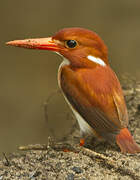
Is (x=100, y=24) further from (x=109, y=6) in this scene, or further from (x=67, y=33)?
(x=67, y=33)

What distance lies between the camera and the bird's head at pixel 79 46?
9.73 ft

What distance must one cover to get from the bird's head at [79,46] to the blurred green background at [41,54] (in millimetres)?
2787

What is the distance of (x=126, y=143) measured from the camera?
2861 millimetres

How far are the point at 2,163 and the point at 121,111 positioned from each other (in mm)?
872

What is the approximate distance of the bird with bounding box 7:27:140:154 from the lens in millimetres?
2898

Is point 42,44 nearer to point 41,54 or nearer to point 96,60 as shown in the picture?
point 96,60

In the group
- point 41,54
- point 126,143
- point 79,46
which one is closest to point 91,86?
point 79,46

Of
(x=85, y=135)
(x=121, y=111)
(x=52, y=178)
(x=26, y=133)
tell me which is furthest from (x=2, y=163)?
(x=26, y=133)

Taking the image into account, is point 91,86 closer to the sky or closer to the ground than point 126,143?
closer to the sky

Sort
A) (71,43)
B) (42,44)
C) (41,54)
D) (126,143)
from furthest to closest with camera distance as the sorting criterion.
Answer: (41,54) → (42,44) → (71,43) → (126,143)

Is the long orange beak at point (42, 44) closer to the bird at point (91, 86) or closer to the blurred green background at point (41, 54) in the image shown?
the bird at point (91, 86)

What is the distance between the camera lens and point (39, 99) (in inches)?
245

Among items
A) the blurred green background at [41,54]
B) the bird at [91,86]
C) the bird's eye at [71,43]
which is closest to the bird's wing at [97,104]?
the bird at [91,86]

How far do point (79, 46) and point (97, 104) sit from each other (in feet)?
1.41
